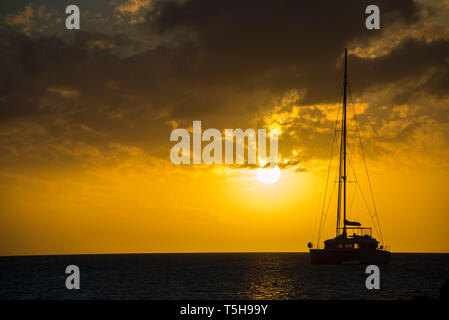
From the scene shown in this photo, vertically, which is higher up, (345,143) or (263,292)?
(345,143)

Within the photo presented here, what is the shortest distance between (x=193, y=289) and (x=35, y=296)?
20923 mm

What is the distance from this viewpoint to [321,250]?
328 ft

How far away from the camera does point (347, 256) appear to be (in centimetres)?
9588

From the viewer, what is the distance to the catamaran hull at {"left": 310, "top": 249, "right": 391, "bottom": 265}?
316 feet

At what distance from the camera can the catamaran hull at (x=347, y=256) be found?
96.2 meters

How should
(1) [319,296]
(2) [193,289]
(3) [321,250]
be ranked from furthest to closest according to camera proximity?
(3) [321,250], (2) [193,289], (1) [319,296]

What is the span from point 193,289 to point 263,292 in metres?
10.6

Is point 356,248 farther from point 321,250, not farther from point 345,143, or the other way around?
point 345,143
